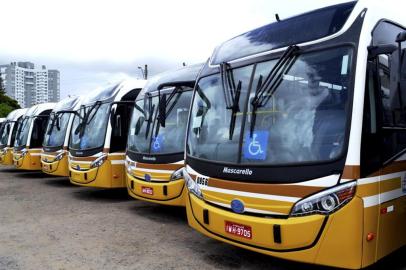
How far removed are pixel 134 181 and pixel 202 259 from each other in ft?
9.71

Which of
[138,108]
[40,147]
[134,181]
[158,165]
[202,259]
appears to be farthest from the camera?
[40,147]

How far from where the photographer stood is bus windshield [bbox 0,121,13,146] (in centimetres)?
1898

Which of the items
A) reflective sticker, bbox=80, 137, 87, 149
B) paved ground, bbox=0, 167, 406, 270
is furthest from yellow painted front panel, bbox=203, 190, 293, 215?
reflective sticker, bbox=80, 137, 87, 149

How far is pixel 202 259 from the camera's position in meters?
5.34

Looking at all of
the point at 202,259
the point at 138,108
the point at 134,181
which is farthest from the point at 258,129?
the point at 138,108

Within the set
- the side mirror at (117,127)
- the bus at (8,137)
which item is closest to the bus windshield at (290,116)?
the side mirror at (117,127)

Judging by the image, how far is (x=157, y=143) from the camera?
25.3 ft

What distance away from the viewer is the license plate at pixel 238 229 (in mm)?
4372

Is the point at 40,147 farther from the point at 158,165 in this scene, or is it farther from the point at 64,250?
the point at 64,250

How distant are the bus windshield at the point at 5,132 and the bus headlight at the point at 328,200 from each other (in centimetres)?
1749

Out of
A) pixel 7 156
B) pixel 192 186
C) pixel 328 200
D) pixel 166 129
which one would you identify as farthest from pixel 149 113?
pixel 7 156

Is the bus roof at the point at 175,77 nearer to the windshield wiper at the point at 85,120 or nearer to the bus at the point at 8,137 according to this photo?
the windshield wiper at the point at 85,120

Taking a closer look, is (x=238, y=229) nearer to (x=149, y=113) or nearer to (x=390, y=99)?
(x=390, y=99)

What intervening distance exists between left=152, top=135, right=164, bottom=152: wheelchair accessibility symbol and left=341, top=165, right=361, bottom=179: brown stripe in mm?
4228
